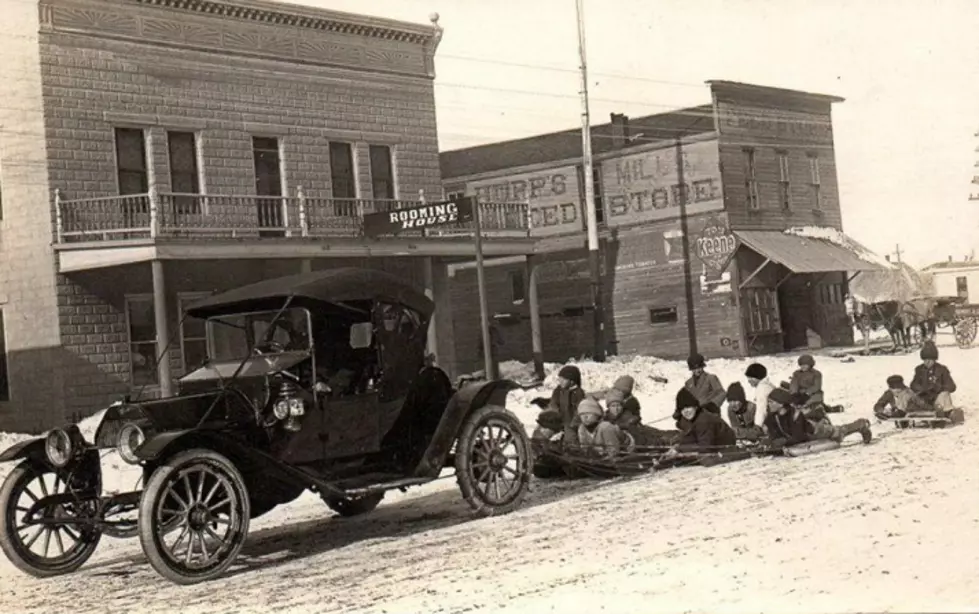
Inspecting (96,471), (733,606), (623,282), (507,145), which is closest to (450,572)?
(733,606)

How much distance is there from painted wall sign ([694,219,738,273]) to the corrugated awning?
30 cm

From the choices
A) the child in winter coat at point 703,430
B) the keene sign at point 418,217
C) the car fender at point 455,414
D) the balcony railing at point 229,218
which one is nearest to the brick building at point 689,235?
the balcony railing at point 229,218

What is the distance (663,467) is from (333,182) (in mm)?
14498

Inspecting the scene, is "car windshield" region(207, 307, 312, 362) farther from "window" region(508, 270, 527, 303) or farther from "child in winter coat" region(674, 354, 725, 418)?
"window" region(508, 270, 527, 303)

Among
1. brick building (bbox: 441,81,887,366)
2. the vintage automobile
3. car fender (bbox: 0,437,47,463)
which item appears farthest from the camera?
brick building (bbox: 441,81,887,366)

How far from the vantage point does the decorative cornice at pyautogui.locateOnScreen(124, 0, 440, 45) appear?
21641 mm

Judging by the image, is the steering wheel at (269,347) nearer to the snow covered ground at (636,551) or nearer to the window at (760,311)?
the snow covered ground at (636,551)

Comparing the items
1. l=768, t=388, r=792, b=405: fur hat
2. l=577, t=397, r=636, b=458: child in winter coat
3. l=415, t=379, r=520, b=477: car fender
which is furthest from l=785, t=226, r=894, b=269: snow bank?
l=415, t=379, r=520, b=477: car fender

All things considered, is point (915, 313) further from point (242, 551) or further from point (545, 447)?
point (242, 551)

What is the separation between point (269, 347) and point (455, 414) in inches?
65.5

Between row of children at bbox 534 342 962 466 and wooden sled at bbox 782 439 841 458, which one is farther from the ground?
row of children at bbox 534 342 962 466

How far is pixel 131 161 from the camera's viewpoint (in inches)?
817

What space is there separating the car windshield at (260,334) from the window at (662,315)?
23145 mm

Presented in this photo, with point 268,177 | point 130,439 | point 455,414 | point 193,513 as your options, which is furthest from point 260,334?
point 268,177
